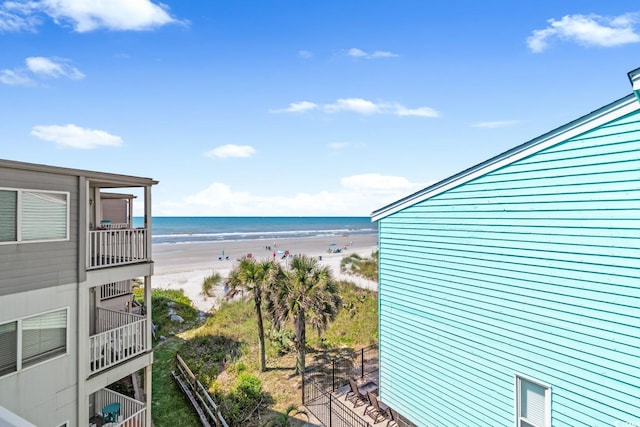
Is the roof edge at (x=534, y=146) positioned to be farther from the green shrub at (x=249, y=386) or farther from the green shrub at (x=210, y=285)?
the green shrub at (x=210, y=285)

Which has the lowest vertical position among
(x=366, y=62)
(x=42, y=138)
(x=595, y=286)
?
(x=595, y=286)

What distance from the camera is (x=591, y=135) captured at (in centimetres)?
620

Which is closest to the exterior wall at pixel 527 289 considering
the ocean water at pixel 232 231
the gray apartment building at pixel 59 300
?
the gray apartment building at pixel 59 300

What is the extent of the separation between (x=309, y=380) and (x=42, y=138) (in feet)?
54.1

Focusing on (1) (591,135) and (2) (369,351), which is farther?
(2) (369,351)

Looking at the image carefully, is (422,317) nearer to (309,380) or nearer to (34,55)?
(309,380)

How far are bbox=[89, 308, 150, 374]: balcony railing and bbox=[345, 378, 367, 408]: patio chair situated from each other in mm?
6687

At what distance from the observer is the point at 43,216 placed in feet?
23.4

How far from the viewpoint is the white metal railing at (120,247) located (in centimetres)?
862

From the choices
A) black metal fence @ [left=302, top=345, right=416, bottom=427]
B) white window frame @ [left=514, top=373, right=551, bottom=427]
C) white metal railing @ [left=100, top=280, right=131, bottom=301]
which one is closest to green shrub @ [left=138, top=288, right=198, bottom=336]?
white metal railing @ [left=100, top=280, right=131, bottom=301]

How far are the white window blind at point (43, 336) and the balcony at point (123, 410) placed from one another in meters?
2.68

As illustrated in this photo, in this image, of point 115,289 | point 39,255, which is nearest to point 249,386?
point 115,289

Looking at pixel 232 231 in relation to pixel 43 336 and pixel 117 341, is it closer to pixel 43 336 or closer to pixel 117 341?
pixel 117 341

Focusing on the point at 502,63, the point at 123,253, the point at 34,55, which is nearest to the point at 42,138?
the point at 34,55
